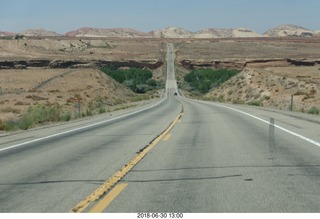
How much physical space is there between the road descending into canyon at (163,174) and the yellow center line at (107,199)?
0.02 metres

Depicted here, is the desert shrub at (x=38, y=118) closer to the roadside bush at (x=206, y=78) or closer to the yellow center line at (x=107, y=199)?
the yellow center line at (x=107, y=199)

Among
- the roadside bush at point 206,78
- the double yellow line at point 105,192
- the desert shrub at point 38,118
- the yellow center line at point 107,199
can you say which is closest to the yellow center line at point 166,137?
the double yellow line at point 105,192

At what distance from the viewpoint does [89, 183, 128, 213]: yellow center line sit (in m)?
7.13

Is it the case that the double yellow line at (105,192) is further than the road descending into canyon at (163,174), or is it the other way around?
the road descending into canyon at (163,174)

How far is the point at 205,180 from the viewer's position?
30.0 feet

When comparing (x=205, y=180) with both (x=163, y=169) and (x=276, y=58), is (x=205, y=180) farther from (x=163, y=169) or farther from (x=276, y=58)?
(x=276, y=58)

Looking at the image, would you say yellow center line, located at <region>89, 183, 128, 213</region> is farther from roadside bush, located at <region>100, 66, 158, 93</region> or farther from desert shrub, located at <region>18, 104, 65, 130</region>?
roadside bush, located at <region>100, 66, 158, 93</region>

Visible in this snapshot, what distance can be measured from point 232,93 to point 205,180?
254 feet

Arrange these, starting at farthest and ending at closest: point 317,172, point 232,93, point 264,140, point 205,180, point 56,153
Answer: point 232,93, point 264,140, point 56,153, point 317,172, point 205,180

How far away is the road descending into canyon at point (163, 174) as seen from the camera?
24.1 ft

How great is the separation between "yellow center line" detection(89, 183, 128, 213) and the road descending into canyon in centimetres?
2

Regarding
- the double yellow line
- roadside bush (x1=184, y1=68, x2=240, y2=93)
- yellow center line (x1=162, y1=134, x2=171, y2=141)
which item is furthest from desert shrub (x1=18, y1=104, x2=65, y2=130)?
roadside bush (x1=184, y1=68, x2=240, y2=93)

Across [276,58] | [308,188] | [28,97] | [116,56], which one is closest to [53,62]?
[116,56]

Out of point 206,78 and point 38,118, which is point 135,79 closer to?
point 206,78
